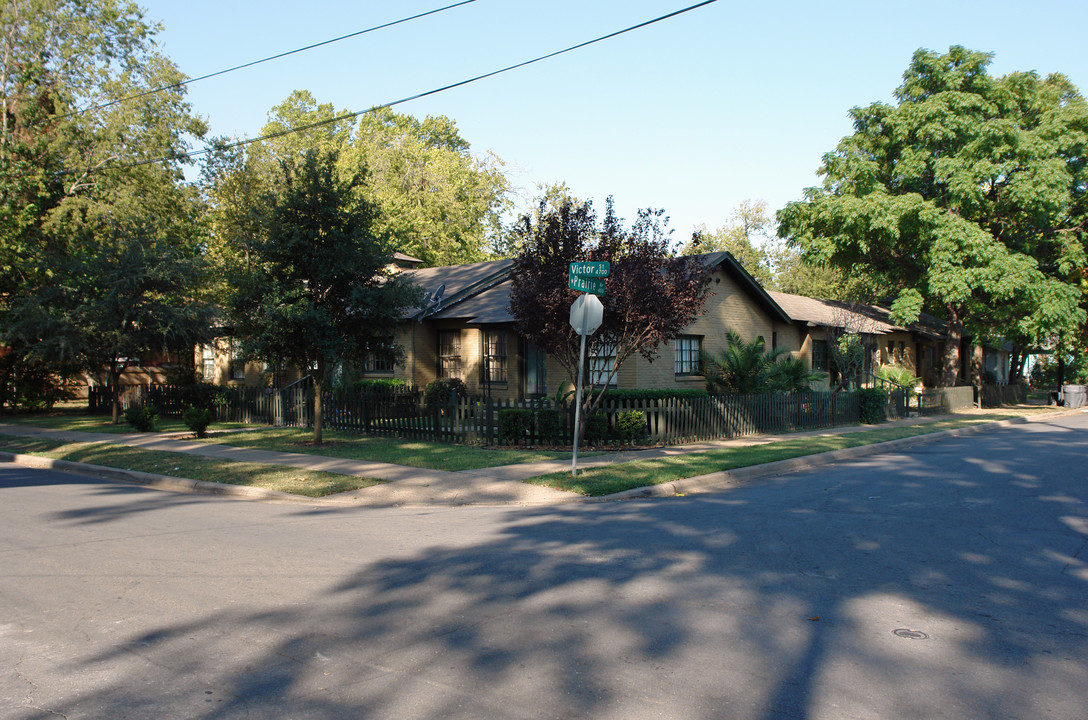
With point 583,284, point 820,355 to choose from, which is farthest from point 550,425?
point 820,355

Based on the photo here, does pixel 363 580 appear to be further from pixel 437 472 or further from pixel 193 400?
pixel 193 400

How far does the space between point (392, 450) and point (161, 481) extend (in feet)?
14.9

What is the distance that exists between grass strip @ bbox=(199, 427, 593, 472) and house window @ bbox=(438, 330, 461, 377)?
5.59 meters

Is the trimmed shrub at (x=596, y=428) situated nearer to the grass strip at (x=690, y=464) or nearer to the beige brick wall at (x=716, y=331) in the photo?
the grass strip at (x=690, y=464)

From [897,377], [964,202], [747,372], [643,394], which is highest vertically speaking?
[964,202]

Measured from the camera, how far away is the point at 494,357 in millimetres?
24016

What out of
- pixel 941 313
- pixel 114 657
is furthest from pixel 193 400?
pixel 941 313

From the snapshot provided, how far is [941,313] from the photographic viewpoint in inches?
1339

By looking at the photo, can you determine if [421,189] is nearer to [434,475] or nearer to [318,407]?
[318,407]

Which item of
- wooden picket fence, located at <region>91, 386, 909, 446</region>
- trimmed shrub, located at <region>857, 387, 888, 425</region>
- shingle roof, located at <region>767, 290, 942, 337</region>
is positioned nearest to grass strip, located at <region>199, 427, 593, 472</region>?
wooden picket fence, located at <region>91, 386, 909, 446</region>

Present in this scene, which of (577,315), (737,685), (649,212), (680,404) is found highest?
(649,212)

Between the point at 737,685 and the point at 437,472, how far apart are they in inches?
366

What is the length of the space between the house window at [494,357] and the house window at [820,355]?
1314cm

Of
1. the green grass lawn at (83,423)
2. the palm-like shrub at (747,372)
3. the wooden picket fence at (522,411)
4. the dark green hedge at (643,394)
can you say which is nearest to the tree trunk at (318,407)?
the wooden picket fence at (522,411)
